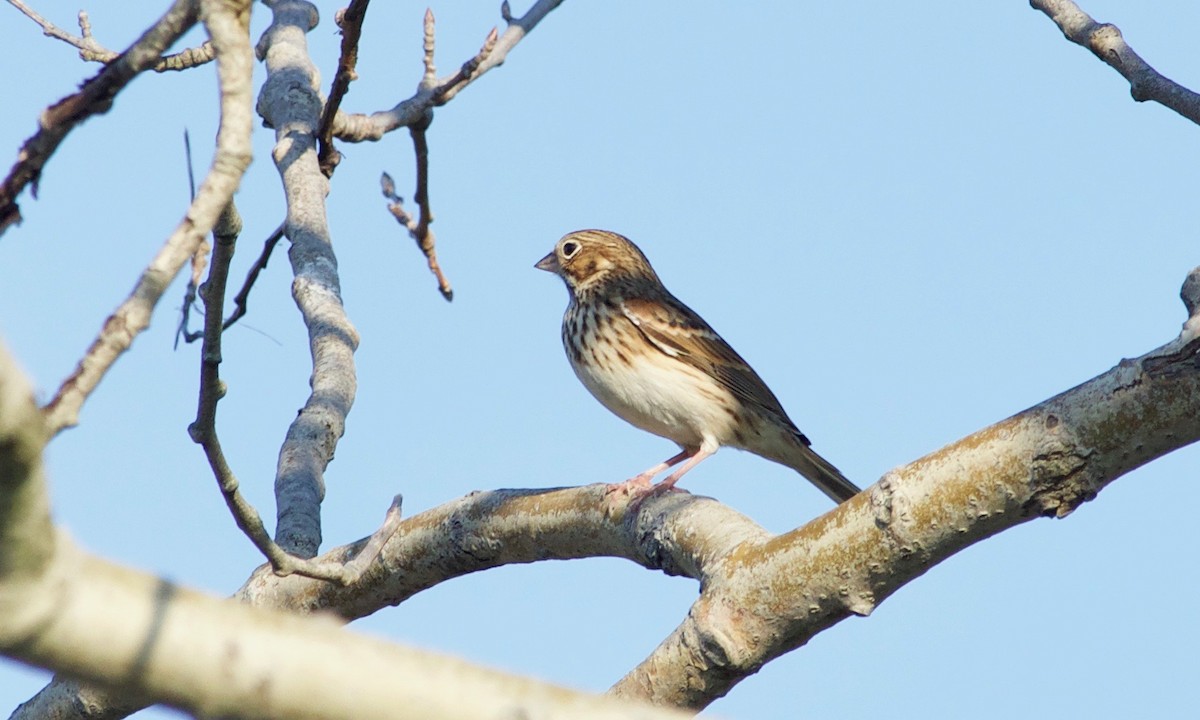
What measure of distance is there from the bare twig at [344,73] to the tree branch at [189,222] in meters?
3.78

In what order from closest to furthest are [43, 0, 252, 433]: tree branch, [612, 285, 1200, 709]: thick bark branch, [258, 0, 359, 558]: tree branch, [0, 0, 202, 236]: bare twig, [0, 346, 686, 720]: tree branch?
[0, 346, 686, 720]: tree branch < [43, 0, 252, 433]: tree branch < [0, 0, 202, 236]: bare twig < [612, 285, 1200, 709]: thick bark branch < [258, 0, 359, 558]: tree branch

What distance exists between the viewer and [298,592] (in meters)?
4.72

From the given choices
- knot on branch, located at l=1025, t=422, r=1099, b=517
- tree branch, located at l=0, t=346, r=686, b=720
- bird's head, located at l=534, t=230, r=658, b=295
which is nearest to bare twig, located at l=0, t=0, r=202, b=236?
tree branch, located at l=0, t=346, r=686, b=720

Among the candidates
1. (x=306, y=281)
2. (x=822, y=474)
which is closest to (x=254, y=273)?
(x=306, y=281)

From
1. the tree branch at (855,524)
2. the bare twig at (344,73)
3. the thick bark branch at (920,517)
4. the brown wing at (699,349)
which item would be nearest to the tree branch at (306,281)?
the bare twig at (344,73)

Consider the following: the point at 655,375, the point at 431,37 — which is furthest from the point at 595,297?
the point at 431,37

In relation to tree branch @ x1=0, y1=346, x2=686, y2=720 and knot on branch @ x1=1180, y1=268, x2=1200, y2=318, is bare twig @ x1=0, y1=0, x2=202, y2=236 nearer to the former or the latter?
tree branch @ x1=0, y1=346, x2=686, y2=720

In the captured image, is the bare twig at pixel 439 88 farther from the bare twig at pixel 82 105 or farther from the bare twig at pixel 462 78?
the bare twig at pixel 82 105

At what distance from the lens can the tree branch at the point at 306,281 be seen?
495 centimetres

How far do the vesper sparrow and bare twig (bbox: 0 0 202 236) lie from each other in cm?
492

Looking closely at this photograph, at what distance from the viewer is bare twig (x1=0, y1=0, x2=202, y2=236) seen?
7.25 ft

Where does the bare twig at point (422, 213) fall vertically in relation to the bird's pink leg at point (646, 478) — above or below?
above

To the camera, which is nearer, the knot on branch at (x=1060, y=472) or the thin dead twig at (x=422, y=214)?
the knot on branch at (x=1060, y=472)

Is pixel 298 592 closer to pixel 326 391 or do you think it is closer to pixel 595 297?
pixel 326 391
